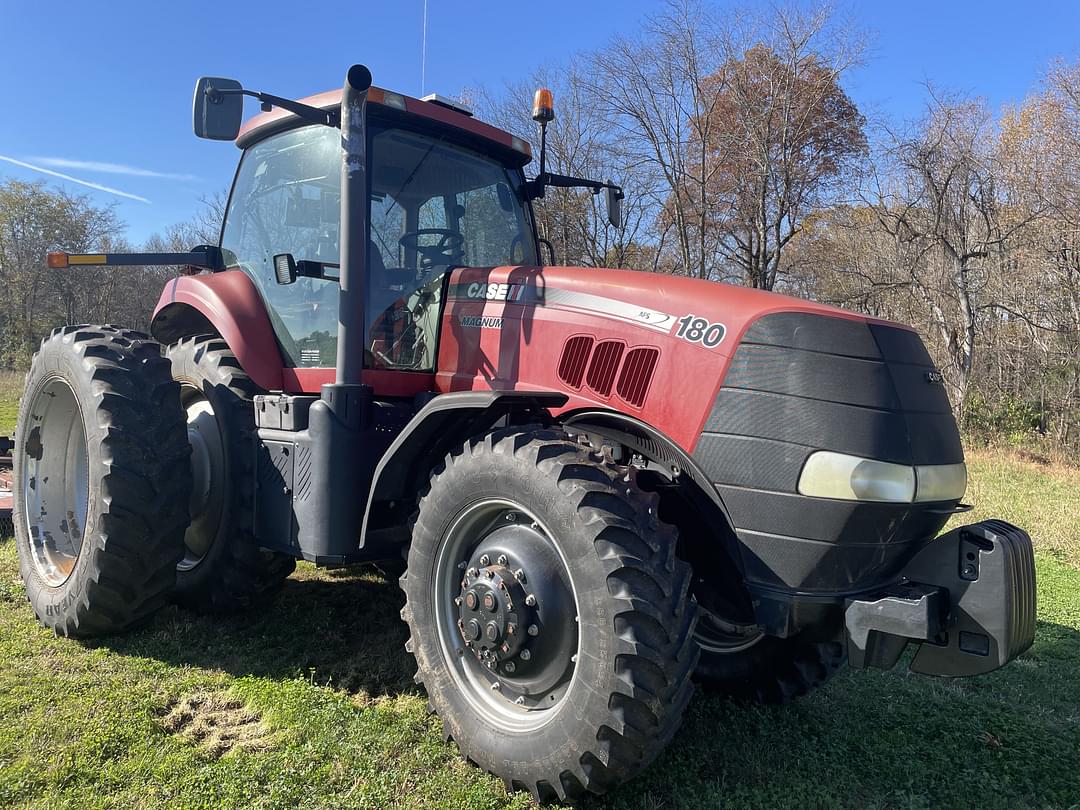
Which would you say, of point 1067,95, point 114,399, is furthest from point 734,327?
point 1067,95

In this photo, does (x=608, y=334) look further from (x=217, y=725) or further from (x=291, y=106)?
(x=217, y=725)

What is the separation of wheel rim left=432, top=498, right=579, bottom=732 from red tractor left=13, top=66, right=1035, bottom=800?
11mm

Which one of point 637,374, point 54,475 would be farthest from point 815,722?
point 54,475

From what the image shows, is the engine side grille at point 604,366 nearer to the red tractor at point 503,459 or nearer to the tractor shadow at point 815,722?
the red tractor at point 503,459

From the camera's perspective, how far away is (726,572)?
2.69 m

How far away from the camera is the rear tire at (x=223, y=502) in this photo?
12.3ft

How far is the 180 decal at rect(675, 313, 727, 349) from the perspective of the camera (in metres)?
2.52

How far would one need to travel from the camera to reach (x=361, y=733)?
2.85m

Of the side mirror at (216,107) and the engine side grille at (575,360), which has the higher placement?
the side mirror at (216,107)

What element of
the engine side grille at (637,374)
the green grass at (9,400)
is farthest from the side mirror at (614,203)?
the green grass at (9,400)

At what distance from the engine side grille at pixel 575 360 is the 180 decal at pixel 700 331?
1.30ft

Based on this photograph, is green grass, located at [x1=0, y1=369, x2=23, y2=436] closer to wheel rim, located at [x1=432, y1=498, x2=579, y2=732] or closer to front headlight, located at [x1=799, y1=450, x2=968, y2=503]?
wheel rim, located at [x1=432, y1=498, x2=579, y2=732]

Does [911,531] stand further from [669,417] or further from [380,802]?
[380,802]

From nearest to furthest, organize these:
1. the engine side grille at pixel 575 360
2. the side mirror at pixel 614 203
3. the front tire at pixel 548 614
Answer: the front tire at pixel 548 614
the engine side grille at pixel 575 360
the side mirror at pixel 614 203
